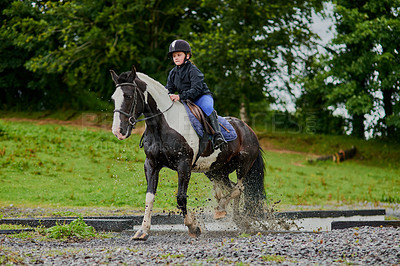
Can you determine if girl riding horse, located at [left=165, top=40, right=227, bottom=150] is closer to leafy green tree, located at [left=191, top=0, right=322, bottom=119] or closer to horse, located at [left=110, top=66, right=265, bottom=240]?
horse, located at [left=110, top=66, right=265, bottom=240]

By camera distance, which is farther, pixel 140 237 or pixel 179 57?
pixel 179 57

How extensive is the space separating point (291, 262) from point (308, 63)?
81.3 ft

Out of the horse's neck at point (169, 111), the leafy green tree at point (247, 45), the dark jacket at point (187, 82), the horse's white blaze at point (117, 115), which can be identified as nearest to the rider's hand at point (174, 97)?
the horse's neck at point (169, 111)

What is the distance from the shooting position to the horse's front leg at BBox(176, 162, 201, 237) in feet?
25.1

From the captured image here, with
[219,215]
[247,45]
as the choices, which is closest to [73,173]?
[219,215]

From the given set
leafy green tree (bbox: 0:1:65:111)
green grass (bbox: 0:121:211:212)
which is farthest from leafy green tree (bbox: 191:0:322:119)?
leafy green tree (bbox: 0:1:65:111)

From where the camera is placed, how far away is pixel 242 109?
90.9ft

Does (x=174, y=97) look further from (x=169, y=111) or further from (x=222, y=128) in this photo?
(x=222, y=128)

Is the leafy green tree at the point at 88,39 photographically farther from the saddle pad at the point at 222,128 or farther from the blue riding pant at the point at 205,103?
the blue riding pant at the point at 205,103

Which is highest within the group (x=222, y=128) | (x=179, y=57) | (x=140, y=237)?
(x=179, y=57)

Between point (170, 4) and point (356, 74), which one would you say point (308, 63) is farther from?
point (170, 4)

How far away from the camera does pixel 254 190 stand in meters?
9.59

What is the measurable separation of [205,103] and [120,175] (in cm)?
910

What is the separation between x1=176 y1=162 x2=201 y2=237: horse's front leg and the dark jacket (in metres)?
1.26
